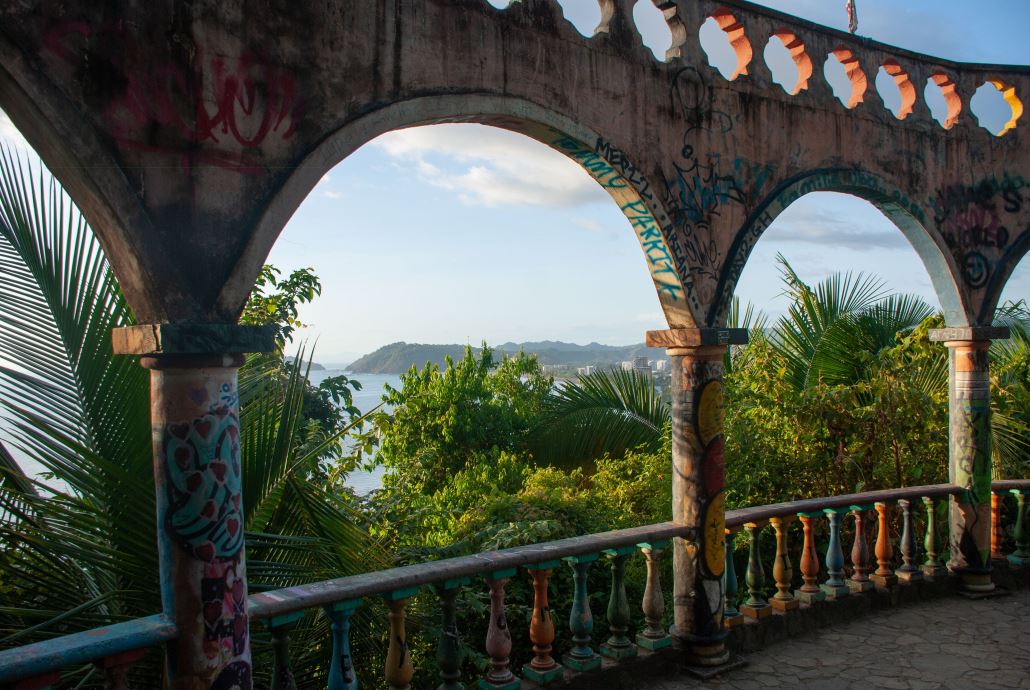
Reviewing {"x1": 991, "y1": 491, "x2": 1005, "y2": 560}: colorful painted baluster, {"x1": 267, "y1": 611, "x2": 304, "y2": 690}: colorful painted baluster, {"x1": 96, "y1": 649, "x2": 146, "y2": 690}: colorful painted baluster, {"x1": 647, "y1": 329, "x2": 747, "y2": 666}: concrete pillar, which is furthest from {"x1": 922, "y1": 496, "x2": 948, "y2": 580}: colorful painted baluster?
{"x1": 96, "y1": 649, "x2": 146, "y2": 690}: colorful painted baluster

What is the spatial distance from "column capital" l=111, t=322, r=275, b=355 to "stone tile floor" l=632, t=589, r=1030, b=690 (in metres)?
3.05

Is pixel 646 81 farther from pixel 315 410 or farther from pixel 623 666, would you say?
pixel 315 410

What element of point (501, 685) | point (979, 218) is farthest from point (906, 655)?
point (979, 218)

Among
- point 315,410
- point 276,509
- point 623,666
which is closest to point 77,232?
point 276,509

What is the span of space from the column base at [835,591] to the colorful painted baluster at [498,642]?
9.45 feet

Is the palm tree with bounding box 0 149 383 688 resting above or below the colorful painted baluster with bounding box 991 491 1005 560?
above

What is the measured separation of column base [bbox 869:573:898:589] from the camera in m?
6.27

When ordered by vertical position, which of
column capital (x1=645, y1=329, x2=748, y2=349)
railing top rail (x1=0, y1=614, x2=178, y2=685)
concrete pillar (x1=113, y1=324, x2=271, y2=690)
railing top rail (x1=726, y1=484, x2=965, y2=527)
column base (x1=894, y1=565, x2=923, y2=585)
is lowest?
column base (x1=894, y1=565, x2=923, y2=585)

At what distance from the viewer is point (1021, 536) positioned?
7.08 m

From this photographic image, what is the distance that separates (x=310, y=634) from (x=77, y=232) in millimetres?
2180

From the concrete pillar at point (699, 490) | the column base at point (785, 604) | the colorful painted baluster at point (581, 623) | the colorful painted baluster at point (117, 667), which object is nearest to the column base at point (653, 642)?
the concrete pillar at point (699, 490)

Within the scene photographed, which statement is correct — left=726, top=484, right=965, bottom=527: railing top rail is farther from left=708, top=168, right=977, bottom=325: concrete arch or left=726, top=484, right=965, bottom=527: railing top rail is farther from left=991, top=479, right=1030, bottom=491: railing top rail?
left=708, top=168, right=977, bottom=325: concrete arch

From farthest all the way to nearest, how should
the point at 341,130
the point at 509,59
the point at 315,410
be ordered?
the point at 315,410 < the point at 509,59 < the point at 341,130

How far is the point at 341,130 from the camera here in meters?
3.70
